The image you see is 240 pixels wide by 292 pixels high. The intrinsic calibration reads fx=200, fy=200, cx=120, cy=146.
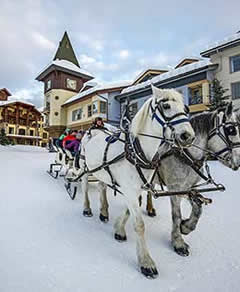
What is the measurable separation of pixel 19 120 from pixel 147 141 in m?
41.9

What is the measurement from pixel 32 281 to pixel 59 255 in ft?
1.62

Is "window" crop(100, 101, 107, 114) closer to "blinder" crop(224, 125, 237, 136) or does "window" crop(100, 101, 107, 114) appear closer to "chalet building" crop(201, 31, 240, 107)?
"chalet building" crop(201, 31, 240, 107)

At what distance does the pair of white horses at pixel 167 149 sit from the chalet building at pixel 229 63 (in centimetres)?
1338

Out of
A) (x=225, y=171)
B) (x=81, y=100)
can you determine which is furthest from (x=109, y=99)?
(x=225, y=171)

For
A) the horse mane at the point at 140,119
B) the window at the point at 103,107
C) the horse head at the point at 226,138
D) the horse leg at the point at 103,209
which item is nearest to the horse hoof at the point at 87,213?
the horse leg at the point at 103,209

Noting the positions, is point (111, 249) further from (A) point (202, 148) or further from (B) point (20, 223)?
(A) point (202, 148)

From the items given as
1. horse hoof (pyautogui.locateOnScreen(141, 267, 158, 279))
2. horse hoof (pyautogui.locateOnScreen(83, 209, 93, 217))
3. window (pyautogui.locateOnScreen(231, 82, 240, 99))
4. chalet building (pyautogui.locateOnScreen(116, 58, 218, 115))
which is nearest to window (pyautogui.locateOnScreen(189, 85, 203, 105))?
chalet building (pyautogui.locateOnScreen(116, 58, 218, 115))

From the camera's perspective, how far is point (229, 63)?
1469 cm

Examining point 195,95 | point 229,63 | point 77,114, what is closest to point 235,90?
point 229,63

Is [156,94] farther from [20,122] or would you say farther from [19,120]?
[20,122]

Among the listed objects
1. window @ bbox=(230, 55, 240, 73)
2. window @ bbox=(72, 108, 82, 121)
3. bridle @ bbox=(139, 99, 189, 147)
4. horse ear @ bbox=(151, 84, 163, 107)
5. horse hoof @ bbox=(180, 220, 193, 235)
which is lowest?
horse hoof @ bbox=(180, 220, 193, 235)

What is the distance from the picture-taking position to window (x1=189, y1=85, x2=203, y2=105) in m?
16.2

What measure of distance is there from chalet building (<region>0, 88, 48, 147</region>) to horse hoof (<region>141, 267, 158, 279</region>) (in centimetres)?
3799

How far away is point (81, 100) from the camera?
23328 millimetres
